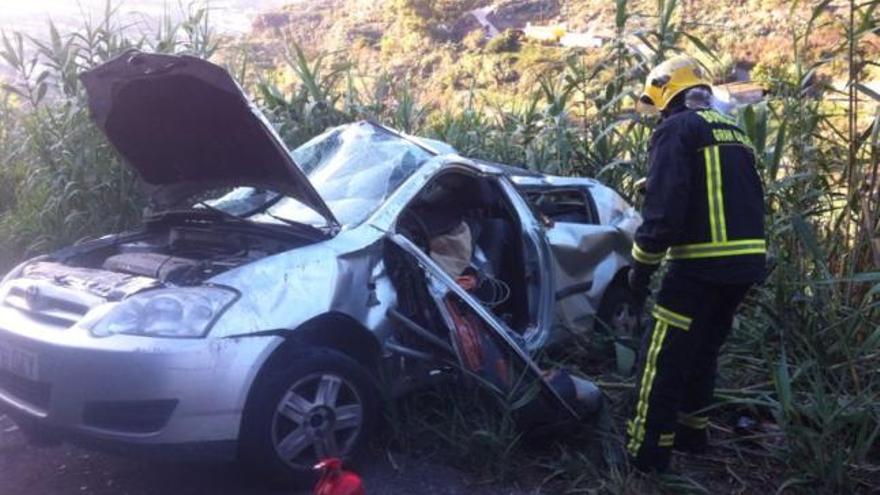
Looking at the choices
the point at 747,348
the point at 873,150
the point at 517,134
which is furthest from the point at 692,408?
the point at 517,134

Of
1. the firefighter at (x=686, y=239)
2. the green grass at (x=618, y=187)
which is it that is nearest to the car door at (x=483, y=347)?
the green grass at (x=618, y=187)

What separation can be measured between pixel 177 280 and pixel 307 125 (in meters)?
4.13

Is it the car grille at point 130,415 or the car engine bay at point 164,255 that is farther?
the car engine bay at point 164,255

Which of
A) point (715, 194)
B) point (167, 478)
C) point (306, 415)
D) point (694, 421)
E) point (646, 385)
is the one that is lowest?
point (167, 478)

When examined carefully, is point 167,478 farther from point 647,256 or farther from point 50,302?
point 647,256

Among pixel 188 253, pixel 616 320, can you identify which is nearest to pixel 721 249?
pixel 616 320

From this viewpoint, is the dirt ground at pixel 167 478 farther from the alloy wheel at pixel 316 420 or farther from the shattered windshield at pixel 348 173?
the shattered windshield at pixel 348 173

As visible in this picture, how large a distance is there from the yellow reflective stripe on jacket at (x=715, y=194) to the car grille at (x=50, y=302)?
2583 mm

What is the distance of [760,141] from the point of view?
18.2 ft

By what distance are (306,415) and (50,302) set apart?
3.90 ft

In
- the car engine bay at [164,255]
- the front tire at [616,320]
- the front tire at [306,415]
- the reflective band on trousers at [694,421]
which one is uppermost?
the car engine bay at [164,255]

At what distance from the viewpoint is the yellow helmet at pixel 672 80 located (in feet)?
13.6

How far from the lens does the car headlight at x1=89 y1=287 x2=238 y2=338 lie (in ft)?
11.5

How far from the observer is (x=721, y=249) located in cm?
396
